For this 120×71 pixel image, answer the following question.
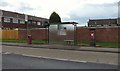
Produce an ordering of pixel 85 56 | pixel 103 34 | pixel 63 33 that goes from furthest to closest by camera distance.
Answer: pixel 103 34 → pixel 63 33 → pixel 85 56

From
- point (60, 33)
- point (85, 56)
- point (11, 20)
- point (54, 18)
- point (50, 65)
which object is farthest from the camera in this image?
point (11, 20)

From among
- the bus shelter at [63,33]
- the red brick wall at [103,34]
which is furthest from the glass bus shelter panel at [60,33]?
the red brick wall at [103,34]

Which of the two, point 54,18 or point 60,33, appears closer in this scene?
point 60,33

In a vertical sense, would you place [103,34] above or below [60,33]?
below

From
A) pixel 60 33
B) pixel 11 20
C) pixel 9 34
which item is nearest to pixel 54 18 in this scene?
pixel 11 20

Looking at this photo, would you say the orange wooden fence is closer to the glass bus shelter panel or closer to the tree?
the tree

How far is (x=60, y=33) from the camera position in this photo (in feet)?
91.7

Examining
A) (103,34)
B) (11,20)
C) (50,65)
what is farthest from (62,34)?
(11,20)

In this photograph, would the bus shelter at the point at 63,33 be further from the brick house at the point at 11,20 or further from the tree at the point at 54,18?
the brick house at the point at 11,20

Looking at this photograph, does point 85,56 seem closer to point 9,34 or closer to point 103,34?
point 103,34

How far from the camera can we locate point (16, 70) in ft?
31.8

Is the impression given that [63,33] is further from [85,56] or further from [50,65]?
[50,65]

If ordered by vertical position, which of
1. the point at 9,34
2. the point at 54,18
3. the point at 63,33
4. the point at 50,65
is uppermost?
the point at 54,18

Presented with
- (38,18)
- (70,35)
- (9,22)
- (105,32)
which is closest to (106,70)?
(70,35)
